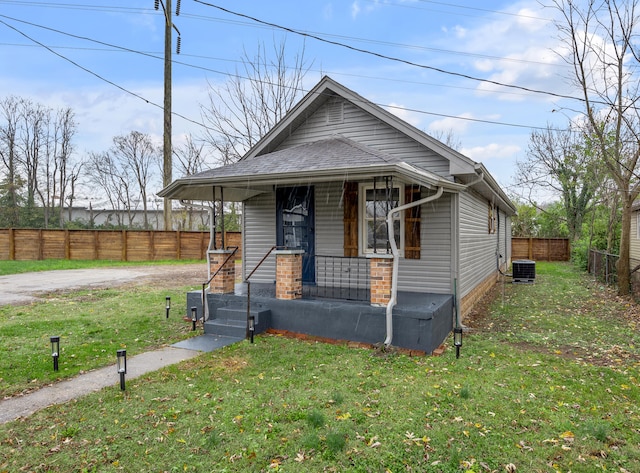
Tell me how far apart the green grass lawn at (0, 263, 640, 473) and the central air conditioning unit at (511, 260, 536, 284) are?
7.75m

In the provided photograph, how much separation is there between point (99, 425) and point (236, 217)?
24786 millimetres

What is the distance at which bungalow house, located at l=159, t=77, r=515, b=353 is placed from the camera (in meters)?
5.86

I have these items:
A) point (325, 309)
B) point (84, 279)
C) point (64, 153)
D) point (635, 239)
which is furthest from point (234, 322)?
point (64, 153)

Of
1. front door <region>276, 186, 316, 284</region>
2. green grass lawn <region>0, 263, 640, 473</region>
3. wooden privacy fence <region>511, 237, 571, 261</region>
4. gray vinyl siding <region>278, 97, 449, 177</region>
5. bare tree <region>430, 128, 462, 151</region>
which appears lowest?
green grass lawn <region>0, 263, 640, 473</region>

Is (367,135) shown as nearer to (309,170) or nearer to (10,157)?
(309,170)

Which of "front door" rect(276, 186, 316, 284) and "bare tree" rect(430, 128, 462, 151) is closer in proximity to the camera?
"front door" rect(276, 186, 316, 284)

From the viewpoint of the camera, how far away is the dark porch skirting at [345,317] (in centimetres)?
558

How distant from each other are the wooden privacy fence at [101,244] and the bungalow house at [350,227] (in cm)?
1287

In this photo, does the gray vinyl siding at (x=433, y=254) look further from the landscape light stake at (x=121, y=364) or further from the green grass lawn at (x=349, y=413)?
the landscape light stake at (x=121, y=364)

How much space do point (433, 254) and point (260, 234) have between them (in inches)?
154

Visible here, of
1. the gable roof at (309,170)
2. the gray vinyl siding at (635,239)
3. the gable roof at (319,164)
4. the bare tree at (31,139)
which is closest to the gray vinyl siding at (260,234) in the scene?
the gable roof at (319,164)

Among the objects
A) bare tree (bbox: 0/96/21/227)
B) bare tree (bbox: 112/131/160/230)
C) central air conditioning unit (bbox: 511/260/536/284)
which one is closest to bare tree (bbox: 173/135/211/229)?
bare tree (bbox: 112/131/160/230)

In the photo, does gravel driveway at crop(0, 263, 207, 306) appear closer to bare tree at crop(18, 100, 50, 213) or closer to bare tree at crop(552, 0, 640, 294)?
bare tree at crop(552, 0, 640, 294)

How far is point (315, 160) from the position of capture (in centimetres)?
654
